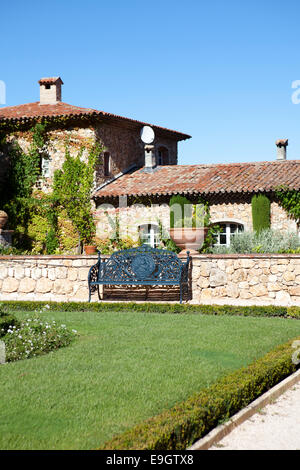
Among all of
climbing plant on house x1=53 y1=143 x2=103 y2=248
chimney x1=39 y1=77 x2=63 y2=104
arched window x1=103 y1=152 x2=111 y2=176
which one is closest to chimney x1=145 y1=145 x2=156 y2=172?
arched window x1=103 y1=152 x2=111 y2=176

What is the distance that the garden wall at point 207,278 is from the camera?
40.0ft

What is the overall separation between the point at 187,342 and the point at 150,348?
2.11 feet

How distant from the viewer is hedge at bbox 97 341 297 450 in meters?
4.00

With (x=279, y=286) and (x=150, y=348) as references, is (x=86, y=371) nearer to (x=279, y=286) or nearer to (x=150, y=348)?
(x=150, y=348)

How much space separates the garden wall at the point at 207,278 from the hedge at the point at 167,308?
121cm

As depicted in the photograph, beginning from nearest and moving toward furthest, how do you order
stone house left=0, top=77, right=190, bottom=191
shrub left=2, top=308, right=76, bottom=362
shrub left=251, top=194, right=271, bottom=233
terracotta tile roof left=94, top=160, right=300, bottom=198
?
shrub left=2, top=308, right=76, bottom=362, shrub left=251, top=194, right=271, bottom=233, terracotta tile roof left=94, top=160, right=300, bottom=198, stone house left=0, top=77, right=190, bottom=191

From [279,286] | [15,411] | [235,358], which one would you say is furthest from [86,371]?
[279,286]

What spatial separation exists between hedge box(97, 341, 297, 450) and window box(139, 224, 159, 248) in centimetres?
1393

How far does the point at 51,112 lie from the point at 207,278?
38.1 feet

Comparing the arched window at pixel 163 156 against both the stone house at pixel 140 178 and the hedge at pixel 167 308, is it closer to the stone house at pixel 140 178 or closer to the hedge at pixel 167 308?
the stone house at pixel 140 178

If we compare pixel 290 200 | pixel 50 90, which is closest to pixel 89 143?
pixel 50 90

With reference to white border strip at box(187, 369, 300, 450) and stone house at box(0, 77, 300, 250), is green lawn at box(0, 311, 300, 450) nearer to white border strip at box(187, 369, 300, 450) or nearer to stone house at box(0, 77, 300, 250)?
white border strip at box(187, 369, 300, 450)

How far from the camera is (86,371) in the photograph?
6.10 m

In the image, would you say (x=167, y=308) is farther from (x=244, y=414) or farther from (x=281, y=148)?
(x=281, y=148)
